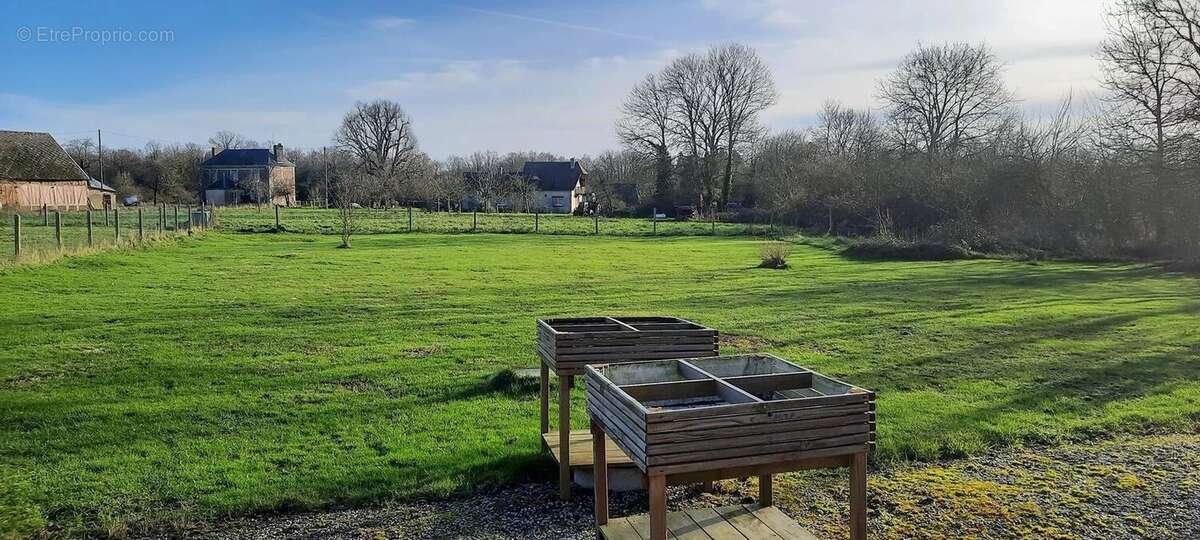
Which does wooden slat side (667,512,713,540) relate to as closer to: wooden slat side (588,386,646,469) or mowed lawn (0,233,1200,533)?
wooden slat side (588,386,646,469)

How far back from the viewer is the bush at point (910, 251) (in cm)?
2986

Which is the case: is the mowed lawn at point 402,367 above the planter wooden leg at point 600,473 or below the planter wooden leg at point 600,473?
below

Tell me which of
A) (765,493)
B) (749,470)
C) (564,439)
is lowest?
(765,493)

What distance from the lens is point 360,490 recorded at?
5734 millimetres

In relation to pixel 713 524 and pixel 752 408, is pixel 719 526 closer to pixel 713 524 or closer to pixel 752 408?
pixel 713 524

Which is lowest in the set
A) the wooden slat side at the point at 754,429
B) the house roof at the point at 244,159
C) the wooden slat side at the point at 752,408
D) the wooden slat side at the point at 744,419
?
the wooden slat side at the point at 754,429

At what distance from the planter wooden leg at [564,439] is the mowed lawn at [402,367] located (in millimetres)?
578

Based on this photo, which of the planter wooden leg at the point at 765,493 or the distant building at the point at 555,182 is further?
the distant building at the point at 555,182

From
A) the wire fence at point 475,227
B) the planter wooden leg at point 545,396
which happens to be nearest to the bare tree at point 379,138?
the wire fence at point 475,227

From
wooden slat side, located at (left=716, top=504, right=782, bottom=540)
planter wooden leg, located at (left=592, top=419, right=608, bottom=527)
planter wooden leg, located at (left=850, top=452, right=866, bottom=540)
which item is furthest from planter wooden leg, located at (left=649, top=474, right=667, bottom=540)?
wooden slat side, located at (left=716, top=504, right=782, bottom=540)

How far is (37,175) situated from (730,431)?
179 ft

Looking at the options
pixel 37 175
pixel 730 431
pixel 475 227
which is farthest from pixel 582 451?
pixel 37 175

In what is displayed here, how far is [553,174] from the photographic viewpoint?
89000 mm

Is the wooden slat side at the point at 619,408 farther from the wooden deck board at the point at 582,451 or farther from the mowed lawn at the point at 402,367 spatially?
the mowed lawn at the point at 402,367
